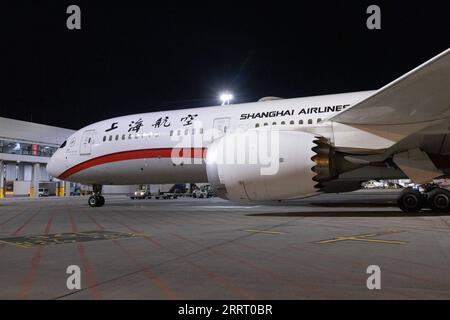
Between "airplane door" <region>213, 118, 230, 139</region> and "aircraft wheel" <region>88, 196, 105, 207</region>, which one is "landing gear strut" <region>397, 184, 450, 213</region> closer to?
"airplane door" <region>213, 118, 230, 139</region>

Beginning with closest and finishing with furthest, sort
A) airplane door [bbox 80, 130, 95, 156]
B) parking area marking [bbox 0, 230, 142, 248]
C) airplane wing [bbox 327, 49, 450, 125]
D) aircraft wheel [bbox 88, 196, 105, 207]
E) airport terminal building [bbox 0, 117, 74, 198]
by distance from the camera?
parking area marking [bbox 0, 230, 142, 248]
airplane wing [bbox 327, 49, 450, 125]
airplane door [bbox 80, 130, 95, 156]
aircraft wheel [bbox 88, 196, 105, 207]
airport terminal building [bbox 0, 117, 74, 198]

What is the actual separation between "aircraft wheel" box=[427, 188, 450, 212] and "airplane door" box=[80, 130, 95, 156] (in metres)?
14.9

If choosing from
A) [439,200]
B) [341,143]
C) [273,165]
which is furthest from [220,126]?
[439,200]

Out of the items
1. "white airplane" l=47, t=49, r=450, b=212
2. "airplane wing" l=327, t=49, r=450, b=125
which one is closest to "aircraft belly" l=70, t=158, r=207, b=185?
"white airplane" l=47, t=49, r=450, b=212

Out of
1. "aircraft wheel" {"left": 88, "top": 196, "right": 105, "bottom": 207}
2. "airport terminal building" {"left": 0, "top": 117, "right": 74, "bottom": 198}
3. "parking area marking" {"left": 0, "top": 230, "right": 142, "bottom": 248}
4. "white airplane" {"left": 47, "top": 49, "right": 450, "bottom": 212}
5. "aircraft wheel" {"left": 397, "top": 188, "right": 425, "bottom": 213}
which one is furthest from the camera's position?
"airport terminal building" {"left": 0, "top": 117, "right": 74, "bottom": 198}

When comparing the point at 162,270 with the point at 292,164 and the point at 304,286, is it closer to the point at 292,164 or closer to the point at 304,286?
the point at 304,286

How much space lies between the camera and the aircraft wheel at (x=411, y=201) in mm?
13219

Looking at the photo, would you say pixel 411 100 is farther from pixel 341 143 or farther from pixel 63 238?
pixel 63 238

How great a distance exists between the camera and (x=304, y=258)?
19.5 feet

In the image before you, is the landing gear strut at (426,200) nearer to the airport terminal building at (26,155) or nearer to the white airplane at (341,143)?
the white airplane at (341,143)

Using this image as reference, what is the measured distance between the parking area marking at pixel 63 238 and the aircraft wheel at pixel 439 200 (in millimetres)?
9711

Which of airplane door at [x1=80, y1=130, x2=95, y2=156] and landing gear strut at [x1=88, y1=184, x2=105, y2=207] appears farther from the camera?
landing gear strut at [x1=88, y1=184, x2=105, y2=207]

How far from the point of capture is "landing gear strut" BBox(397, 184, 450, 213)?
42.9 feet

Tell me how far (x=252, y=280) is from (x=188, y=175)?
42.4 feet
